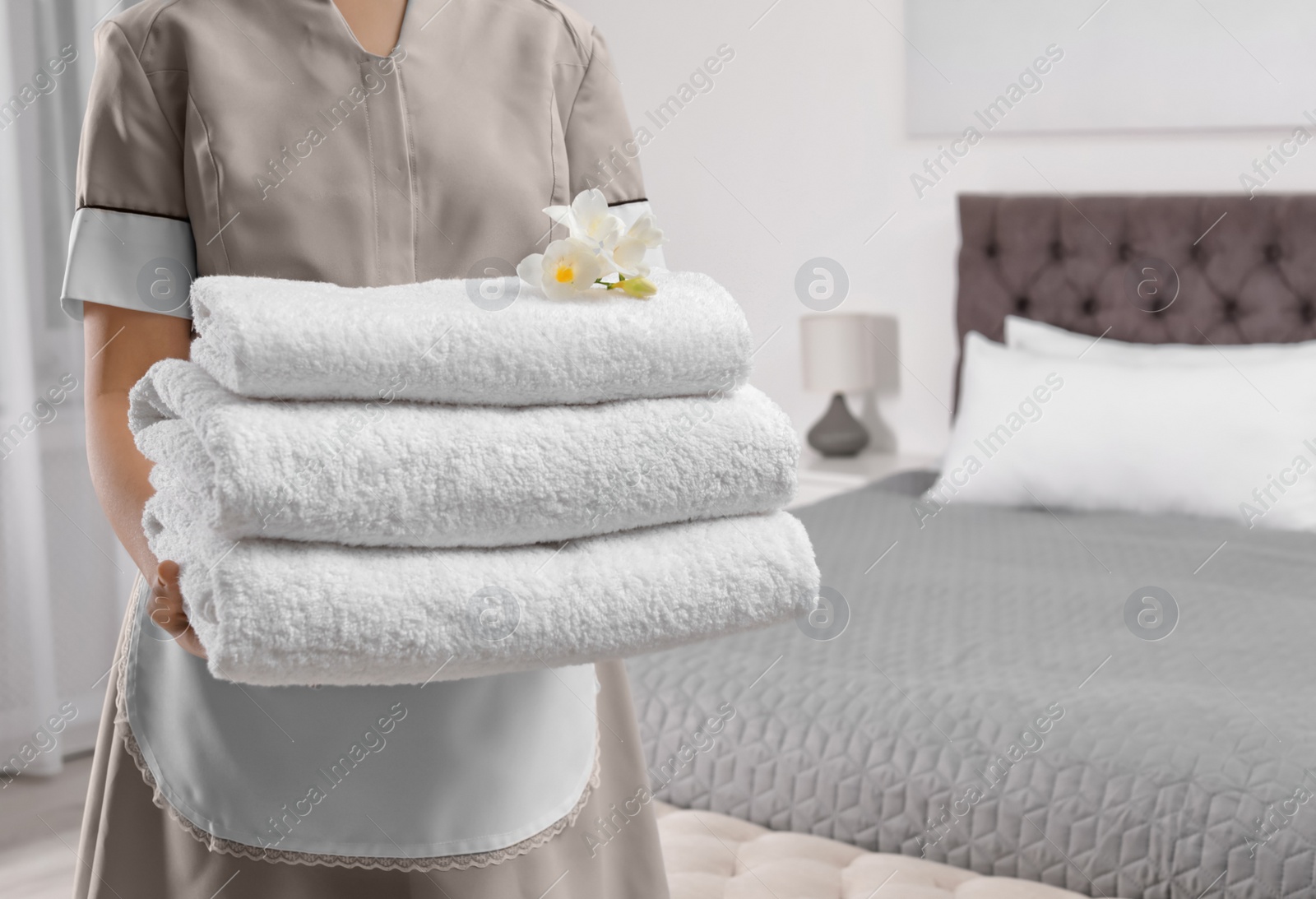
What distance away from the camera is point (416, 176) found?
817 millimetres

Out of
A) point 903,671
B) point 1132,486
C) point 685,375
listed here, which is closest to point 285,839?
point 685,375

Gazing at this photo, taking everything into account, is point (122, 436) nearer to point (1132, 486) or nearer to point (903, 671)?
point (903, 671)

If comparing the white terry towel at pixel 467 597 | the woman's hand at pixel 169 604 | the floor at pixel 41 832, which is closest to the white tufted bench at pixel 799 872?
the white terry towel at pixel 467 597

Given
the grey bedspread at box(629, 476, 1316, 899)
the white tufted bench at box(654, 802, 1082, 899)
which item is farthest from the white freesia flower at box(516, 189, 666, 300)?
the grey bedspread at box(629, 476, 1316, 899)

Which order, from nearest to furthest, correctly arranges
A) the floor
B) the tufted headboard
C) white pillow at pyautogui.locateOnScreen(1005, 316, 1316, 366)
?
the floor, white pillow at pyautogui.locateOnScreen(1005, 316, 1316, 366), the tufted headboard

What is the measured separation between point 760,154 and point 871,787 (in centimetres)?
214

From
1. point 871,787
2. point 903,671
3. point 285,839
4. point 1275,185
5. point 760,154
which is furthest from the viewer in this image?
point 760,154

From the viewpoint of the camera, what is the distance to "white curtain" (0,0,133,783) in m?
2.51

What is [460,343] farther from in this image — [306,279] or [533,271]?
[306,279]

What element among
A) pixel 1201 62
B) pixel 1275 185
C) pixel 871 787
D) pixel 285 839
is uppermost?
pixel 1201 62

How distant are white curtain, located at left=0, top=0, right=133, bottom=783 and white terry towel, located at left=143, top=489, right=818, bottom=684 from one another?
84.1 inches

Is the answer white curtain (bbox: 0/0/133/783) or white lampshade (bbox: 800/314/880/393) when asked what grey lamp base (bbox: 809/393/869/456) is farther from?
white curtain (bbox: 0/0/133/783)

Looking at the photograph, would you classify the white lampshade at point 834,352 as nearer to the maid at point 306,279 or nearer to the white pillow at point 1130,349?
the white pillow at point 1130,349

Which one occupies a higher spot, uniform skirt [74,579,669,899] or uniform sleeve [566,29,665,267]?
uniform sleeve [566,29,665,267]
